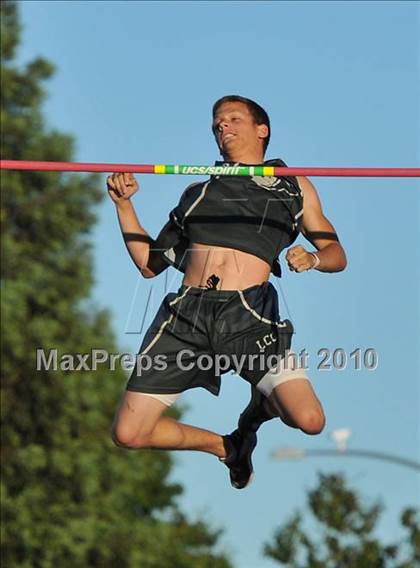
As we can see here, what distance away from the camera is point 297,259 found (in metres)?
8.74

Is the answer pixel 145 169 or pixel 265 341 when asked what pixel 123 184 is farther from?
pixel 265 341

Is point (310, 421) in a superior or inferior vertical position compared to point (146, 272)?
inferior

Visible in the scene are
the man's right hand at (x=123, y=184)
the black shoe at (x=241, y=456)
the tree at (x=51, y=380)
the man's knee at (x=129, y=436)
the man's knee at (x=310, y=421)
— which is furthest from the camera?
the tree at (x=51, y=380)

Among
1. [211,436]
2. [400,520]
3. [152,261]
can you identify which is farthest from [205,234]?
[400,520]

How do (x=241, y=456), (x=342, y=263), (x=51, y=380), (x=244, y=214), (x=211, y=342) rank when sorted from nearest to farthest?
(x=211, y=342) < (x=244, y=214) < (x=342, y=263) < (x=241, y=456) < (x=51, y=380)

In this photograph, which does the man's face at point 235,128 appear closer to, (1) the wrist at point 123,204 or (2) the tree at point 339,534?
(1) the wrist at point 123,204

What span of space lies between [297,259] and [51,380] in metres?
18.9

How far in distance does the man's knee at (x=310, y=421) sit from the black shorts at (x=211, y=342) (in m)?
0.34

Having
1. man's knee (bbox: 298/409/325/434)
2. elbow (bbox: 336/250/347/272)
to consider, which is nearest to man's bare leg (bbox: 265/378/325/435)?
man's knee (bbox: 298/409/325/434)

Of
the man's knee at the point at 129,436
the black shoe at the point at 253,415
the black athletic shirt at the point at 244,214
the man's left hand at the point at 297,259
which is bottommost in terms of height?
the man's knee at the point at 129,436

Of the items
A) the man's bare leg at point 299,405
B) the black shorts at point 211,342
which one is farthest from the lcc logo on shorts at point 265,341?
the man's bare leg at point 299,405

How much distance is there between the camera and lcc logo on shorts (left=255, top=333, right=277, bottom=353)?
897cm

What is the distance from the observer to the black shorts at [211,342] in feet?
29.5

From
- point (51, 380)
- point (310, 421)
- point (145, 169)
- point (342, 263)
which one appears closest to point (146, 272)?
point (145, 169)
